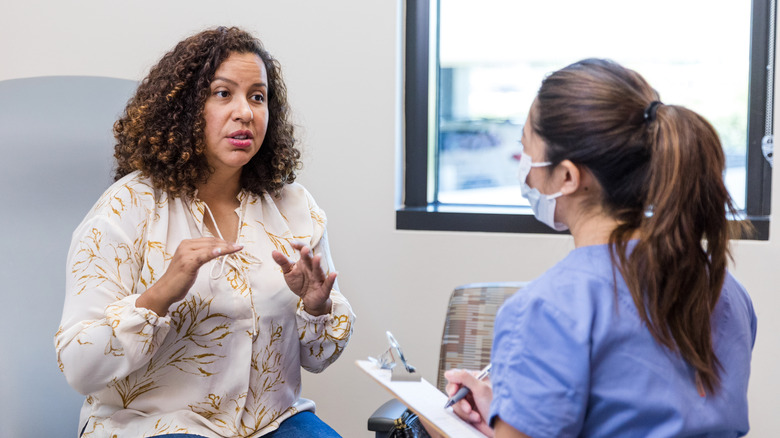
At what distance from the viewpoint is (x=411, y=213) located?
8.00 ft

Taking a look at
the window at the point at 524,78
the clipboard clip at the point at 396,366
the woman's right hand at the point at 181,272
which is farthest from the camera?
the window at the point at 524,78

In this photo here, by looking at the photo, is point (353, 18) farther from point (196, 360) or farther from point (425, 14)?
point (196, 360)

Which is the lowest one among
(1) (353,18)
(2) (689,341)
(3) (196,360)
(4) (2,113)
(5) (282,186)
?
(3) (196,360)

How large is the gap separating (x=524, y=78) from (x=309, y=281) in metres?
1.22

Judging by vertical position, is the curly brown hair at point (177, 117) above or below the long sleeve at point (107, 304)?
above

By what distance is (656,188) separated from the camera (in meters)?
1.04

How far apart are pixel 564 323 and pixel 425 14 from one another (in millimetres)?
1712

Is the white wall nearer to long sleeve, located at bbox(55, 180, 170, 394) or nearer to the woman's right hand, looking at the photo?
long sleeve, located at bbox(55, 180, 170, 394)

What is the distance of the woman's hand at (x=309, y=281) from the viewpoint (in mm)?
1604

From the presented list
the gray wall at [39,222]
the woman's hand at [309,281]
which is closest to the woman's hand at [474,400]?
the woman's hand at [309,281]

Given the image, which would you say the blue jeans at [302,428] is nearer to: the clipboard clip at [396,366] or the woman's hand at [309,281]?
the woman's hand at [309,281]

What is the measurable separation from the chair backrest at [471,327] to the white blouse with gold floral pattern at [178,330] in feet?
0.99

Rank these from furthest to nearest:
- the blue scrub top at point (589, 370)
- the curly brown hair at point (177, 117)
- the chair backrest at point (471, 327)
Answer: the chair backrest at point (471, 327)
the curly brown hair at point (177, 117)
the blue scrub top at point (589, 370)

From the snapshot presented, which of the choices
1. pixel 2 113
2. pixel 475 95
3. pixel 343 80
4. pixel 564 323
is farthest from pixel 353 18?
pixel 564 323
